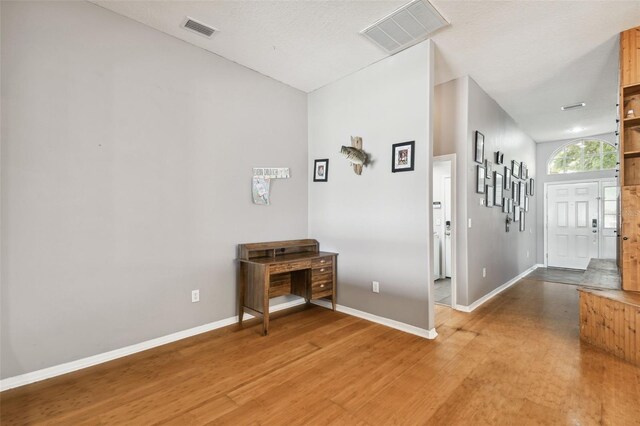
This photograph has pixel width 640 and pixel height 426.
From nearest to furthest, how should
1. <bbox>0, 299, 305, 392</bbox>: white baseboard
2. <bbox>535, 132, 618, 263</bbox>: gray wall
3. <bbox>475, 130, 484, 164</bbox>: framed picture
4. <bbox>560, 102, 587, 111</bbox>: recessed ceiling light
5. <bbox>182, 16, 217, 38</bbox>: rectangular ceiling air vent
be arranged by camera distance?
<bbox>0, 299, 305, 392</bbox>: white baseboard, <bbox>182, 16, 217, 38</bbox>: rectangular ceiling air vent, <bbox>475, 130, 484, 164</bbox>: framed picture, <bbox>560, 102, 587, 111</bbox>: recessed ceiling light, <bbox>535, 132, 618, 263</bbox>: gray wall

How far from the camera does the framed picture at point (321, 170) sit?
4.00m

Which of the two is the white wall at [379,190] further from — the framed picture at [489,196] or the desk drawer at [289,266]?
the framed picture at [489,196]

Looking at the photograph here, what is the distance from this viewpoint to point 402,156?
3.21 m

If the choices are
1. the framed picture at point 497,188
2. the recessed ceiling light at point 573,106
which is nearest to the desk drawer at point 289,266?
the framed picture at point 497,188

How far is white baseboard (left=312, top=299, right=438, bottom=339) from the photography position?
9.85 ft

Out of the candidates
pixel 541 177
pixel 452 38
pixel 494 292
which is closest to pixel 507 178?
pixel 494 292

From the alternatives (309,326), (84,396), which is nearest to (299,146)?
(309,326)

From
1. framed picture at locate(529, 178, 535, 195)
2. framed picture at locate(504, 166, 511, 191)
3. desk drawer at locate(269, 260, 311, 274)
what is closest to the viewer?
desk drawer at locate(269, 260, 311, 274)

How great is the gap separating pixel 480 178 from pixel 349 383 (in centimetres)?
318

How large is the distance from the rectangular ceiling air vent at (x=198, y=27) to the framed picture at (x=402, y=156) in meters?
2.13

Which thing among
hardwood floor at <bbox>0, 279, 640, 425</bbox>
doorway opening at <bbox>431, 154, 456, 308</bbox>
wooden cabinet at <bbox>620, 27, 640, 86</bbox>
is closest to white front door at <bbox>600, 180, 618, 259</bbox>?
doorway opening at <bbox>431, 154, 456, 308</bbox>

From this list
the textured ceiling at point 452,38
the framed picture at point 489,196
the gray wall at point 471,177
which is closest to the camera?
the textured ceiling at point 452,38

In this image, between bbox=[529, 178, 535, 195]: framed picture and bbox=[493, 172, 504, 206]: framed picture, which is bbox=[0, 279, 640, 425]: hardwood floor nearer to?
bbox=[493, 172, 504, 206]: framed picture

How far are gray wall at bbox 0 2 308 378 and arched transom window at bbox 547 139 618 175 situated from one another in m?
7.04
